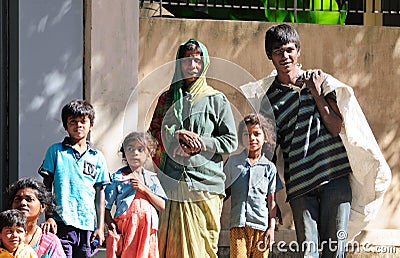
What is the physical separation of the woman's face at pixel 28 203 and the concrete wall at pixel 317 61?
7.27 feet

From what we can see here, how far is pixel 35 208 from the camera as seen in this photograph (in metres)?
7.24

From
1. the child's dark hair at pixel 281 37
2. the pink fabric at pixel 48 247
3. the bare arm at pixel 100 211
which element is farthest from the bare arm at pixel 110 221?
the child's dark hair at pixel 281 37

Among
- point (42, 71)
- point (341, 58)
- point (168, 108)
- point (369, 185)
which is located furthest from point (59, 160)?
point (341, 58)

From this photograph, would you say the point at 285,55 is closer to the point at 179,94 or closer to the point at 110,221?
the point at 179,94

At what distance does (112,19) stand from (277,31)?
183cm

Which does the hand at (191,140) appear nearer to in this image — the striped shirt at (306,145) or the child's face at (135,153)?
the child's face at (135,153)

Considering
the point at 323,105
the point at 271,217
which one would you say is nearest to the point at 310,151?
the point at 323,105

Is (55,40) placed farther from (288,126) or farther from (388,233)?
(388,233)

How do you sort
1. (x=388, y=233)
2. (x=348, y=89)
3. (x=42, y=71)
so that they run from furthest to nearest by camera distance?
1. (x=388, y=233)
2. (x=42, y=71)
3. (x=348, y=89)

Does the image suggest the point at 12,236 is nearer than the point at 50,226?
Yes

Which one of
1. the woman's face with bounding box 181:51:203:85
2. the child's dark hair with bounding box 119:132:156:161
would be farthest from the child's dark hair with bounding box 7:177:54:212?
the woman's face with bounding box 181:51:203:85

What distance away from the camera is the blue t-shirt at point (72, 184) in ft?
25.0

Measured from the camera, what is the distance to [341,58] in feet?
32.4

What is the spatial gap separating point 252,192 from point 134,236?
0.92m
